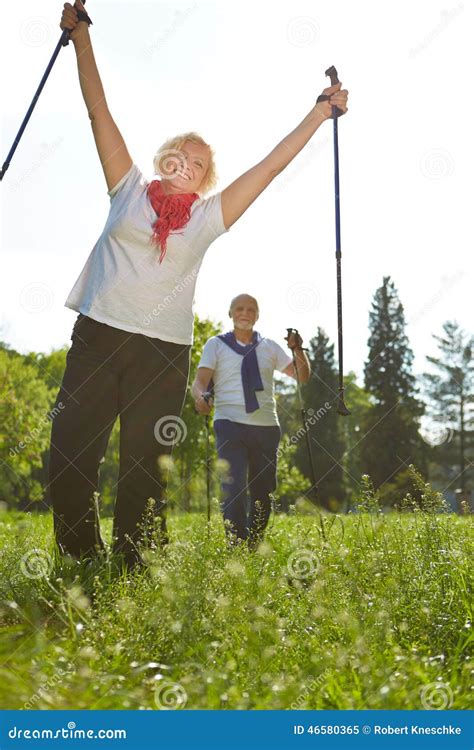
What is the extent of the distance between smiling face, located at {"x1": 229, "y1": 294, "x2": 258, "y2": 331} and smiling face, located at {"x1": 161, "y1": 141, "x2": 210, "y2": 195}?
103 inches

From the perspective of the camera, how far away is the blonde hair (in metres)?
3.88

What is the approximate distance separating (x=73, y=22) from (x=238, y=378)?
3136 millimetres

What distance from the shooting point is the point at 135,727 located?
7.41 feet

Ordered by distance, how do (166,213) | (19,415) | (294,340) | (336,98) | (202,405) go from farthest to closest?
(19,415) < (202,405) < (294,340) < (336,98) < (166,213)

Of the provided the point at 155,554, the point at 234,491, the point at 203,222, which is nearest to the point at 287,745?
the point at 155,554

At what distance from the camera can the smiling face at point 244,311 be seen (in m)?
6.50

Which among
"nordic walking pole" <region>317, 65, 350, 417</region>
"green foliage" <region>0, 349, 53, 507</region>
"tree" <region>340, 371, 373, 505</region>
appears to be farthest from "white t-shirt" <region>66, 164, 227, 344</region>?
"tree" <region>340, 371, 373, 505</region>

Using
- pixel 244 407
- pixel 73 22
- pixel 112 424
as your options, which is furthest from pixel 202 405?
pixel 73 22

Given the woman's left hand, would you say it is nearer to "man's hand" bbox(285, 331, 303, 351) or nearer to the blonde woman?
the blonde woman

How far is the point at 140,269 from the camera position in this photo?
3.71m

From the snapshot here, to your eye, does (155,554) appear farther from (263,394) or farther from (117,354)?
(263,394)

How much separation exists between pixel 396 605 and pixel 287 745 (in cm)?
113

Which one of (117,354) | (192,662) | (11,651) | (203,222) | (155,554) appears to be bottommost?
(11,651)

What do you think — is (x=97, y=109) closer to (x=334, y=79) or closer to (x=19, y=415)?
(x=334, y=79)
